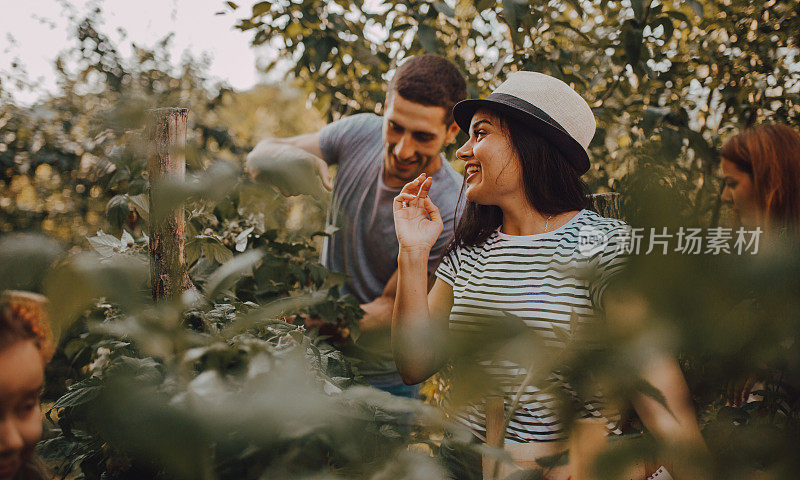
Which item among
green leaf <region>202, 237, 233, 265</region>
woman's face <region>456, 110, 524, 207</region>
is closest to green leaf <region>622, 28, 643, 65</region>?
woman's face <region>456, 110, 524, 207</region>

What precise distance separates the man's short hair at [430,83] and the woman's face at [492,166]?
0.63m

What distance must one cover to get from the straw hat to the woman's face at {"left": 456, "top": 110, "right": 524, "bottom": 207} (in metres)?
0.07

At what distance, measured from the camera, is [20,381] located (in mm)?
759

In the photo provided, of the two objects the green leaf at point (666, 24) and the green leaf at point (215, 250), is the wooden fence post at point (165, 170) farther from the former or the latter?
the green leaf at point (666, 24)

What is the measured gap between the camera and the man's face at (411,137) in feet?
8.55

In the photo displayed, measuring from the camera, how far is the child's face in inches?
28.6

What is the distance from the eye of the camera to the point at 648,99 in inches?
129

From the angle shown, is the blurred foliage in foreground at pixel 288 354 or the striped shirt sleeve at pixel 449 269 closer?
the blurred foliage in foreground at pixel 288 354

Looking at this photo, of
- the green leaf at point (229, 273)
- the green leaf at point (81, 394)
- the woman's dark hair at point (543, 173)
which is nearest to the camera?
the green leaf at point (229, 273)

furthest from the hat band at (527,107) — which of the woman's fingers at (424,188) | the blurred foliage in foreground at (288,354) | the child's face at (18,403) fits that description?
the child's face at (18,403)

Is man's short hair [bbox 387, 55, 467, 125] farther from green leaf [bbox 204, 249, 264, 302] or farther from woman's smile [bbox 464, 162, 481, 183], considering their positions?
green leaf [bbox 204, 249, 264, 302]

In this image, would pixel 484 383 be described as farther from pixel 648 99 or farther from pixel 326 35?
pixel 648 99

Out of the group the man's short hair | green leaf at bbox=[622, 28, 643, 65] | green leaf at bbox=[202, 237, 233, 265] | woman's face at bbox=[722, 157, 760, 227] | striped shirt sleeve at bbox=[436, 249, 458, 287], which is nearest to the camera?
green leaf at bbox=[202, 237, 233, 265]

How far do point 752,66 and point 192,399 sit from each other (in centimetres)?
324
